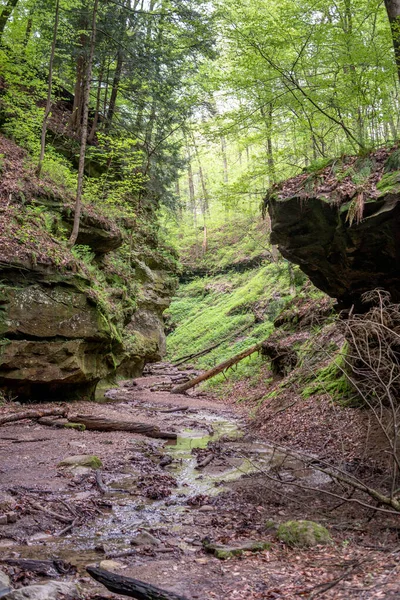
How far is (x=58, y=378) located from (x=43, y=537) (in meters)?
8.14

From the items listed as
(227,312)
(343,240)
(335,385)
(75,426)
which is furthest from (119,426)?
(227,312)

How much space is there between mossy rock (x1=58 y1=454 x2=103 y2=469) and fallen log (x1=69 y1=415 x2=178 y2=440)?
291 cm

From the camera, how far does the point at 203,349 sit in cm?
2602

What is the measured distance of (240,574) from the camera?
4184 mm

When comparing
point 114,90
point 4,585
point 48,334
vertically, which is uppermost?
point 114,90

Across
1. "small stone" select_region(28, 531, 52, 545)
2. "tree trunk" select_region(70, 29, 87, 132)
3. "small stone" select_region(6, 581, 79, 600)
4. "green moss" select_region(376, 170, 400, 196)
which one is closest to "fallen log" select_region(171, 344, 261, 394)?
"green moss" select_region(376, 170, 400, 196)

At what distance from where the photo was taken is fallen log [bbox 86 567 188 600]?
11.1ft

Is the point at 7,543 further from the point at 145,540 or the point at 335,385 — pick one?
the point at 335,385

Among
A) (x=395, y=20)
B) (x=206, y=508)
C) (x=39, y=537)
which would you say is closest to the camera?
(x=39, y=537)

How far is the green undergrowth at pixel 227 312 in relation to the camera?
78.8ft

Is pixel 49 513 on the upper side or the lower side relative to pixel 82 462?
upper

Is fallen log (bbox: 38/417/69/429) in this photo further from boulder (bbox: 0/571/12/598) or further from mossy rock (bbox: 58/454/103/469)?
boulder (bbox: 0/571/12/598)

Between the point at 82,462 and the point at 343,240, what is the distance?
6.38 metres

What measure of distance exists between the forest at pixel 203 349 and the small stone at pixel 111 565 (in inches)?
1.3
